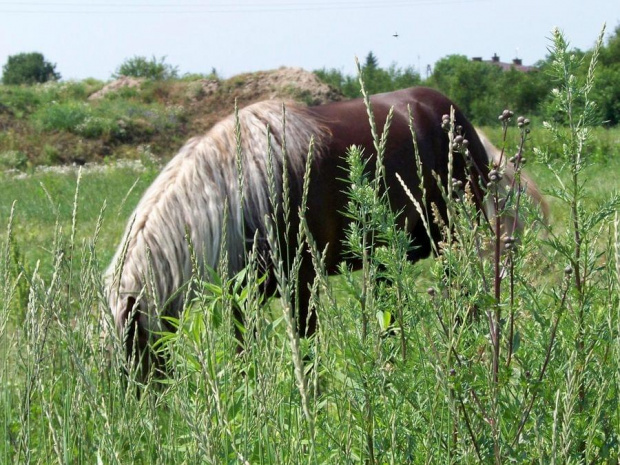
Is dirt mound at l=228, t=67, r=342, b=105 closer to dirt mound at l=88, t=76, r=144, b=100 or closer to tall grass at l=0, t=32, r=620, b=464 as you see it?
dirt mound at l=88, t=76, r=144, b=100

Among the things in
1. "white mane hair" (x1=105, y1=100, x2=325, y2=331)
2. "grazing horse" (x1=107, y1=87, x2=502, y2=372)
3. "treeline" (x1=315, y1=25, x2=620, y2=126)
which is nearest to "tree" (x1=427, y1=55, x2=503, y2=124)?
"treeline" (x1=315, y1=25, x2=620, y2=126)

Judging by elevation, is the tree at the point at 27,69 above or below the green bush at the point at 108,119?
above

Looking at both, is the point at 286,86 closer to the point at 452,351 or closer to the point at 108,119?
the point at 108,119

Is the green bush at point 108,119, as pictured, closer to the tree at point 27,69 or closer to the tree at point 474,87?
the tree at point 474,87

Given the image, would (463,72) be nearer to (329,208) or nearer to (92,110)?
(92,110)

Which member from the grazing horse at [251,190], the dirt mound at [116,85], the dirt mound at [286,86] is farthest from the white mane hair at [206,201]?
the dirt mound at [116,85]

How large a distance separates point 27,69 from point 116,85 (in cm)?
2525

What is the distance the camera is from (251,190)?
13.7ft

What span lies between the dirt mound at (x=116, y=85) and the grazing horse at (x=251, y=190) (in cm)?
2767

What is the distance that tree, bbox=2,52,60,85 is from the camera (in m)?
54.4

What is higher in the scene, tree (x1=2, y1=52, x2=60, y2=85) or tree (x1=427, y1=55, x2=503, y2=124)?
tree (x1=2, y1=52, x2=60, y2=85)

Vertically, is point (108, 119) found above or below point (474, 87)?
below

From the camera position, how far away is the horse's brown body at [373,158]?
4.54 metres

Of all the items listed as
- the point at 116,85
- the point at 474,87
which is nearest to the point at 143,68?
the point at 116,85
